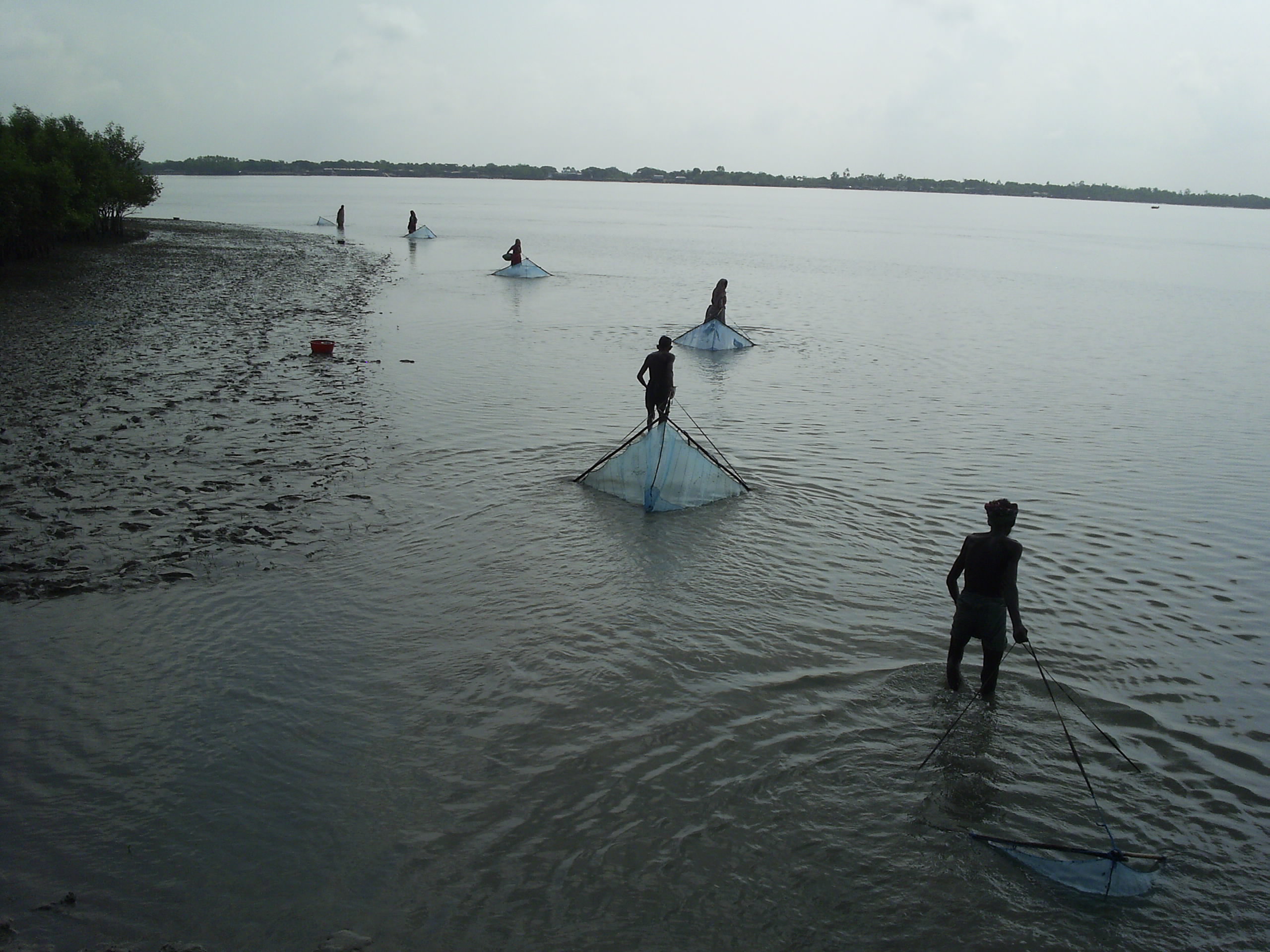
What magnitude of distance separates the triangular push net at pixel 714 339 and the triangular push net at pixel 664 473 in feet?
41.4

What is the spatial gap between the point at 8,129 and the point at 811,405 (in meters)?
44.5

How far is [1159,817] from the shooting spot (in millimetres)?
6578

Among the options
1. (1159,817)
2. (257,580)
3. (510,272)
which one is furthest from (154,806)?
(510,272)

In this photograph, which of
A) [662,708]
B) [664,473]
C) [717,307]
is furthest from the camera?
[717,307]

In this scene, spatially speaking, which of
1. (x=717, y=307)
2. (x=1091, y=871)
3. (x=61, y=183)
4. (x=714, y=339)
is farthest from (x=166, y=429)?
(x=61, y=183)

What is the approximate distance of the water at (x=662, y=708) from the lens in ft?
18.6

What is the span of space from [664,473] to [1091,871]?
7752mm

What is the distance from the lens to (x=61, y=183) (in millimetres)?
38156

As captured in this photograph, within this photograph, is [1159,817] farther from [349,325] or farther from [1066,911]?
[349,325]

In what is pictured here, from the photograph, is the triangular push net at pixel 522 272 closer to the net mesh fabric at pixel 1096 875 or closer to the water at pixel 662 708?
the water at pixel 662 708

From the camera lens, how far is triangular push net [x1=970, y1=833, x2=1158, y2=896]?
577 centimetres

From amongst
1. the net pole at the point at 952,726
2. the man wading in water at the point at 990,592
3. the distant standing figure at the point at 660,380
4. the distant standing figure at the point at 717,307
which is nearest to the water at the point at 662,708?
the net pole at the point at 952,726

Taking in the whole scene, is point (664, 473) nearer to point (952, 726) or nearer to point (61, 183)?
point (952, 726)

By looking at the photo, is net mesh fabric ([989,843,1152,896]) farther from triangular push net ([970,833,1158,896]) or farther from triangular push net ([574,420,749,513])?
triangular push net ([574,420,749,513])
